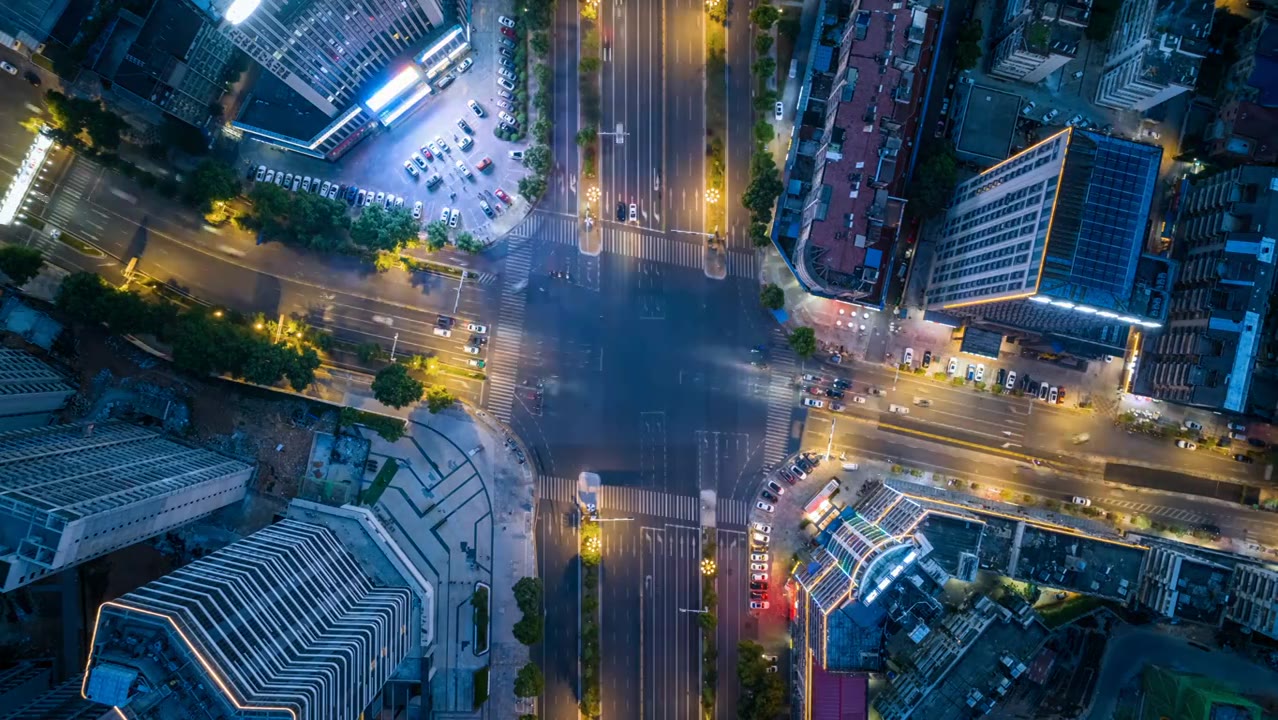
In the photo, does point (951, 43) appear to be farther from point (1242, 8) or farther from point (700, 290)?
point (700, 290)

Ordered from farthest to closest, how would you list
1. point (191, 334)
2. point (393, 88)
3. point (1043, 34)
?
point (393, 88), point (1043, 34), point (191, 334)

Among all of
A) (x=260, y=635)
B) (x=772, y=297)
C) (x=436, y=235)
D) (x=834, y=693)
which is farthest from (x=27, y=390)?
(x=834, y=693)

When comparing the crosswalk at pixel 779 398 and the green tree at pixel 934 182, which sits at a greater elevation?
the green tree at pixel 934 182

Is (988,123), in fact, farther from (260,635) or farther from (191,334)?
(191,334)

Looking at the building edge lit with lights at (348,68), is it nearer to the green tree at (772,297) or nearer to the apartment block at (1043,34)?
the green tree at (772,297)

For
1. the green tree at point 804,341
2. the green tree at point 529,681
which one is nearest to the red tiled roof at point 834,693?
the green tree at point 529,681

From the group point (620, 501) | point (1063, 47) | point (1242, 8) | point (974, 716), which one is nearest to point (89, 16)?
point (620, 501)
